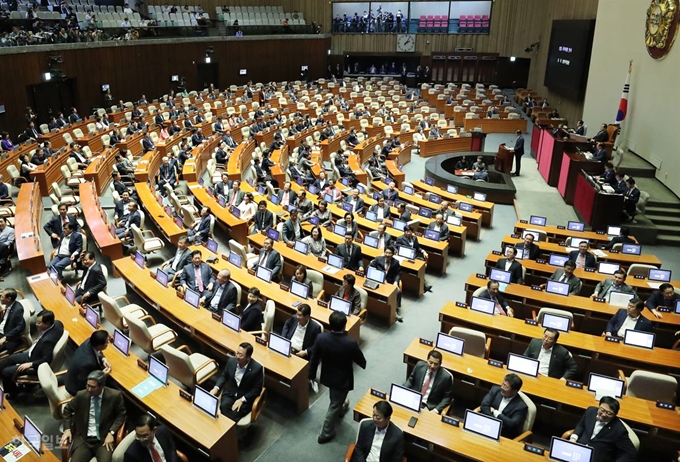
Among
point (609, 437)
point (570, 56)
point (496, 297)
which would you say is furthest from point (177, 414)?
point (570, 56)

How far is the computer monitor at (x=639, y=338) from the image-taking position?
6133 millimetres

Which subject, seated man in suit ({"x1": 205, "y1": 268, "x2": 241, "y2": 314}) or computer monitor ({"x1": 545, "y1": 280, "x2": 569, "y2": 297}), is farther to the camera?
computer monitor ({"x1": 545, "y1": 280, "x2": 569, "y2": 297})

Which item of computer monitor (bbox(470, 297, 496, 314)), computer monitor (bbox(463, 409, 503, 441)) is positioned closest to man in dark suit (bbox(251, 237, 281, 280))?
computer monitor (bbox(470, 297, 496, 314))

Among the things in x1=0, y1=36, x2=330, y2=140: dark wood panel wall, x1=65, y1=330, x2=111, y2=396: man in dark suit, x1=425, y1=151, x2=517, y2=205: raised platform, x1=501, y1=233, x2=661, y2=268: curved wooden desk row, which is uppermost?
x1=0, y1=36, x2=330, y2=140: dark wood panel wall

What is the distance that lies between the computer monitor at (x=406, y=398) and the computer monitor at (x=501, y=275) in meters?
3.57

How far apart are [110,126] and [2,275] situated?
1124 cm

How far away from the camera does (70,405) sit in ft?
16.0

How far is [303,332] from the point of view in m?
6.23

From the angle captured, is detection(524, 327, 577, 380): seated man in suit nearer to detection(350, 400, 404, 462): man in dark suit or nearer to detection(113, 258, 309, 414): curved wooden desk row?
detection(350, 400, 404, 462): man in dark suit

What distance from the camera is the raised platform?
46.6 feet

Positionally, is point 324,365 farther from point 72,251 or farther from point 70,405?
point 72,251

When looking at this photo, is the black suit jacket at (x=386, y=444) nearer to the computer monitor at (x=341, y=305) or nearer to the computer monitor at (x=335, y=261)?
the computer monitor at (x=341, y=305)

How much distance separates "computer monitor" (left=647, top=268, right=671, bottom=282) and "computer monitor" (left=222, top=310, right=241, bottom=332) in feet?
21.5

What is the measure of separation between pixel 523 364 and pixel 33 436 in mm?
4928
